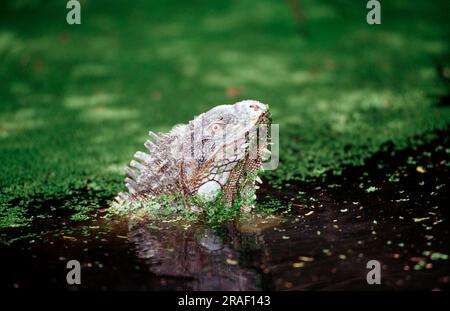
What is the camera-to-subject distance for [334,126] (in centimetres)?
802

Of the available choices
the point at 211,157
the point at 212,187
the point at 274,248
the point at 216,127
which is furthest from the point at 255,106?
the point at 274,248

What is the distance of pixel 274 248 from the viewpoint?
442cm

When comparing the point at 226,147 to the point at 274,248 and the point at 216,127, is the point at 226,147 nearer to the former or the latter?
the point at 216,127

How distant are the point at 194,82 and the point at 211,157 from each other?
5067mm

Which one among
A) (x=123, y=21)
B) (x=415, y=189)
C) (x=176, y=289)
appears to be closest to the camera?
(x=176, y=289)

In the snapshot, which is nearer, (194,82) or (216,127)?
(216,127)

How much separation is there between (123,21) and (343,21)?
14.1ft

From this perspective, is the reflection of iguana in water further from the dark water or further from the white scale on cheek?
the dark water

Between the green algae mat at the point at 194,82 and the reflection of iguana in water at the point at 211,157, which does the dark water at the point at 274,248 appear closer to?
the reflection of iguana in water at the point at 211,157

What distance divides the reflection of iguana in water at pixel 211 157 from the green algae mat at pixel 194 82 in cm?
85

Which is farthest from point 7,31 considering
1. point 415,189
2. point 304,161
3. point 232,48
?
point 415,189

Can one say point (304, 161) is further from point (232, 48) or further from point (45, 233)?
point (232, 48)

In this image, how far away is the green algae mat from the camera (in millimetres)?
6891

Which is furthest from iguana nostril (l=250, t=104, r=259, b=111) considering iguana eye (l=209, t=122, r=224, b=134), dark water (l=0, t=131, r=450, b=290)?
dark water (l=0, t=131, r=450, b=290)
